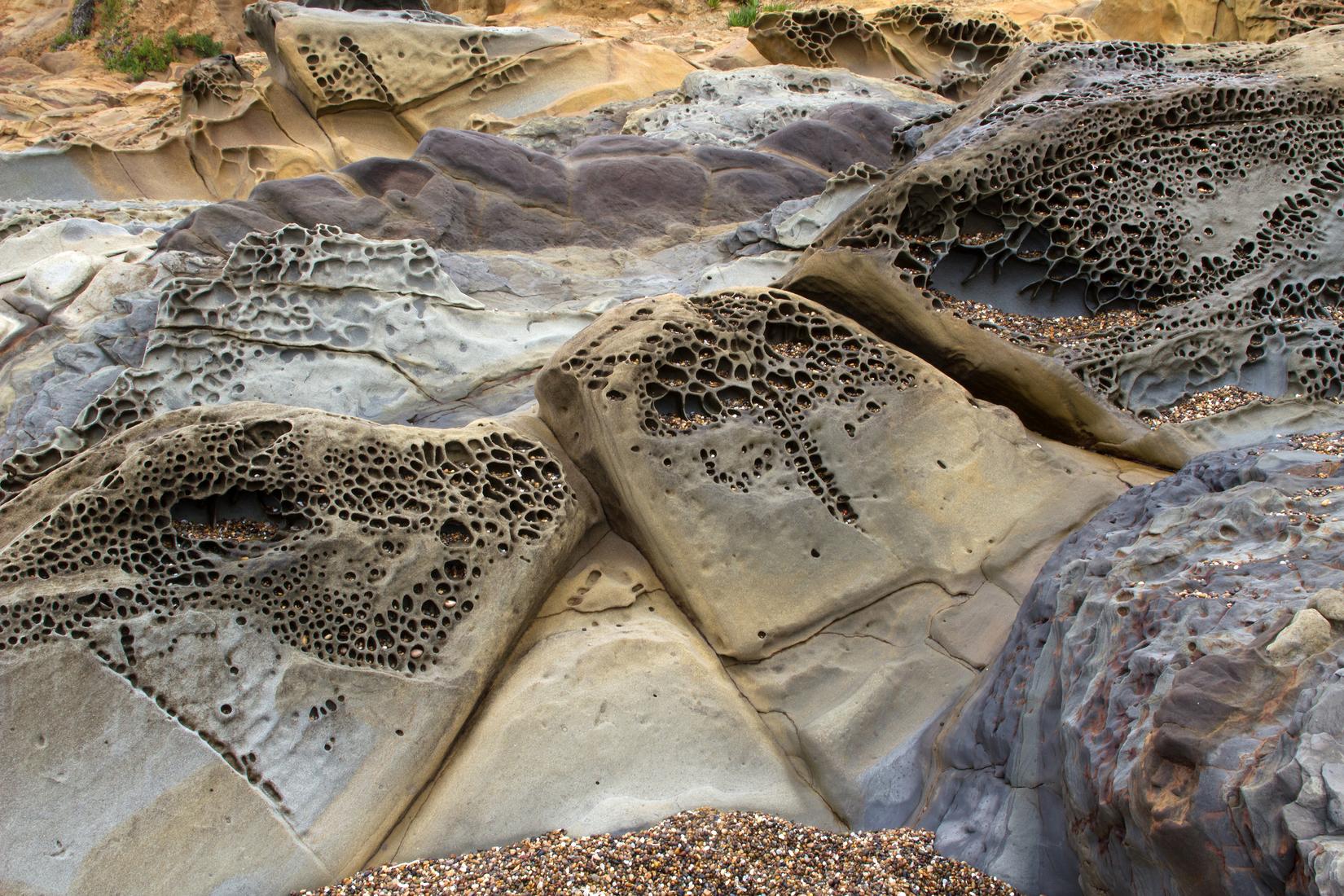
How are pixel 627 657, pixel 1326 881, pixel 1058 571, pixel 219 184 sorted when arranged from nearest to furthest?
1. pixel 1326 881
2. pixel 1058 571
3. pixel 627 657
4. pixel 219 184

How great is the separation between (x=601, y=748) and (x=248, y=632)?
84 centimetres

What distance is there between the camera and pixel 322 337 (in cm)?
378

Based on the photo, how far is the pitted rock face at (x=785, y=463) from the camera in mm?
2869

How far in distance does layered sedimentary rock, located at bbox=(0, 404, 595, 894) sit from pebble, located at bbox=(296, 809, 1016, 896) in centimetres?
24

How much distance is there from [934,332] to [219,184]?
629 cm

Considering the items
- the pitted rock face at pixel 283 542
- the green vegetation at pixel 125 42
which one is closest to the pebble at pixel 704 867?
the pitted rock face at pixel 283 542

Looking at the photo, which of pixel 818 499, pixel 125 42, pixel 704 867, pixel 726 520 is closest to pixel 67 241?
pixel 726 520

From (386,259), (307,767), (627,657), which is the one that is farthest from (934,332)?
(307,767)

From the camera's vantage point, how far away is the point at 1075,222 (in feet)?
12.1

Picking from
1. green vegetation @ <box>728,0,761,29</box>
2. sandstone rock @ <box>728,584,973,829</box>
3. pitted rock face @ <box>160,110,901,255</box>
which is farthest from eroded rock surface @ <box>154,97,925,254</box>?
green vegetation @ <box>728,0,761,29</box>

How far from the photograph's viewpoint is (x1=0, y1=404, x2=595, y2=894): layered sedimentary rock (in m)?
2.32

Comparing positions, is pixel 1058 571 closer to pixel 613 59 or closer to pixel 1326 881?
pixel 1326 881

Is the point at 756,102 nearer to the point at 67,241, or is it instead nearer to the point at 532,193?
the point at 532,193

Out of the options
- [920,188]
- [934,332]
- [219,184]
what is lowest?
[219,184]
